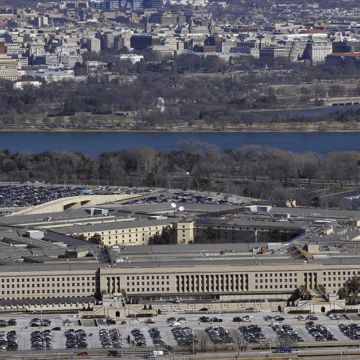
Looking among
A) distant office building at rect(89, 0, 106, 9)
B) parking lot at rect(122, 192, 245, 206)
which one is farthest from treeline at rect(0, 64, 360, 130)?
distant office building at rect(89, 0, 106, 9)

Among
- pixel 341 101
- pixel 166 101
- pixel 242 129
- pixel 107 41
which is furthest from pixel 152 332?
pixel 107 41

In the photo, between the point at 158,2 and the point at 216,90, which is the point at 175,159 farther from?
the point at 158,2

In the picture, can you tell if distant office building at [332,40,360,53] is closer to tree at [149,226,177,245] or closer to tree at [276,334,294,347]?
tree at [149,226,177,245]

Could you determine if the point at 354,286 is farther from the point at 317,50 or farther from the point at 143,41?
the point at 143,41

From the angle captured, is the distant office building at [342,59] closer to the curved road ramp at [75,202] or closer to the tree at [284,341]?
the curved road ramp at [75,202]


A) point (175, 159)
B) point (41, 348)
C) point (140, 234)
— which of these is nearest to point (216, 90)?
point (175, 159)

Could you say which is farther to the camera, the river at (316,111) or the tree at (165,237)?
the river at (316,111)

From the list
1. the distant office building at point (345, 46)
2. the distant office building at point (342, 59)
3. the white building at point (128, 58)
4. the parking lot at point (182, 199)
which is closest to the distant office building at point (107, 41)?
the white building at point (128, 58)
